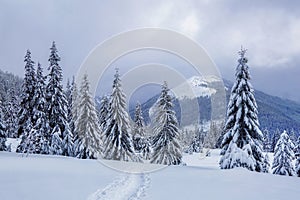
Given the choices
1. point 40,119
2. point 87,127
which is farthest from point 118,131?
point 40,119

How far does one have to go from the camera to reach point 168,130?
29.9m

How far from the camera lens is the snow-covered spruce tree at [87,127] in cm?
3225

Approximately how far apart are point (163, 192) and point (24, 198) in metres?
5.19

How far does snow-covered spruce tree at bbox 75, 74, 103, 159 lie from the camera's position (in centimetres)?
3225

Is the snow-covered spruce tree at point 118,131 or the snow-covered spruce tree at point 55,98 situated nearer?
the snow-covered spruce tree at point 118,131

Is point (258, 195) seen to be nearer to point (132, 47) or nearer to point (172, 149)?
point (132, 47)

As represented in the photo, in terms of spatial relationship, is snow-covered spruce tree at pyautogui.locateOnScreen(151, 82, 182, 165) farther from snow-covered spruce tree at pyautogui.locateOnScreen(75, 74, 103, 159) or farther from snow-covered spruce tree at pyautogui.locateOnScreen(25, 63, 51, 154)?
snow-covered spruce tree at pyautogui.locateOnScreen(25, 63, 51, 154)

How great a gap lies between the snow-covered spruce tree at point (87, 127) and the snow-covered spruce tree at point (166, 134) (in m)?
6.78

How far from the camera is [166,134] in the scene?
1176 inches

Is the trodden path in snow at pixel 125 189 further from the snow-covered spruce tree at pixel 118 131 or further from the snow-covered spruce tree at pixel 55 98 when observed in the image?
the snow-covered spruce tree at pixel 55 98

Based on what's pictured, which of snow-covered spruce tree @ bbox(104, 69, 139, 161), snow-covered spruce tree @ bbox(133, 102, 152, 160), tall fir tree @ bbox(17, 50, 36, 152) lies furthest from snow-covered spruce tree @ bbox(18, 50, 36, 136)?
snow-covered spruce tree @ bbox(133, 102, 152, 160)

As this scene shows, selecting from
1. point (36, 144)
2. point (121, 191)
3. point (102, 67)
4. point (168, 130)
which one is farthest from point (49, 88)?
point (121, 191)

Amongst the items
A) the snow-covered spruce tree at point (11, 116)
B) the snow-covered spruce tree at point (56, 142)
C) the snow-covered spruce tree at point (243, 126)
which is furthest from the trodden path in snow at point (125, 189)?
the snow-covered spruce tree at point (11, 116)

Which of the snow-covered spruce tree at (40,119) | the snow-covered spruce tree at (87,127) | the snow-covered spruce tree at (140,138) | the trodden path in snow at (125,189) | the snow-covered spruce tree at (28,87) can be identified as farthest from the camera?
the snow-covered spruce tree at (140,138)
